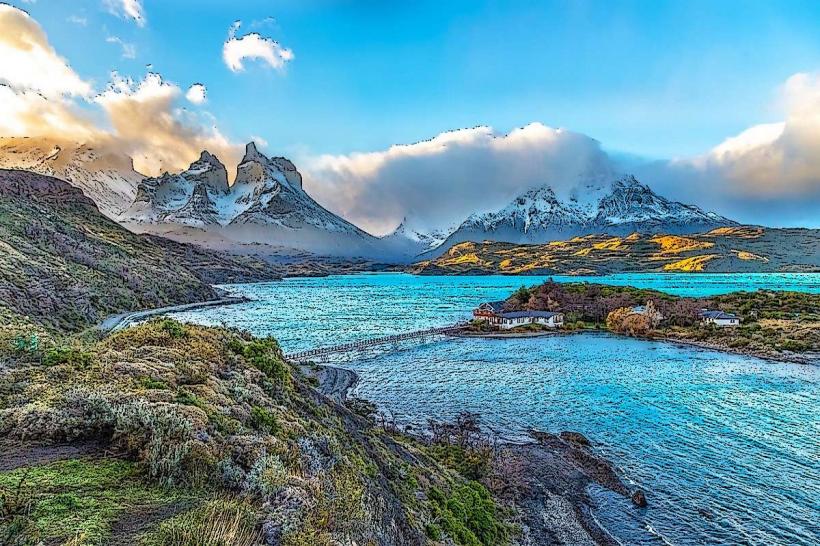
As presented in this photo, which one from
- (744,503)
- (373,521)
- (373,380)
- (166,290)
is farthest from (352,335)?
(373,521)

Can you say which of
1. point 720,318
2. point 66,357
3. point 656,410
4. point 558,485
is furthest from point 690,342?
point 66,357

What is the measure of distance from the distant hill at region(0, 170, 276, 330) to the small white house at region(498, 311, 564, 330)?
5875cm

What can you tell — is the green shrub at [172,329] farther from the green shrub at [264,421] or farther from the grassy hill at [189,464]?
the green shrub at [264,421]

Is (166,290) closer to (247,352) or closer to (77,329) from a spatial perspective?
(77,329)

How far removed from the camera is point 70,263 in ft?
229

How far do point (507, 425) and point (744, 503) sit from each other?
1292cm

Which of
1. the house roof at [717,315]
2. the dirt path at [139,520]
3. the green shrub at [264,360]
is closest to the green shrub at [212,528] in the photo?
the dirt path at [139,520]

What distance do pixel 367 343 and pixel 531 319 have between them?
110 ft

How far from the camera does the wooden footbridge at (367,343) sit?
54625mm

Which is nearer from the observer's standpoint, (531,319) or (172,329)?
(172,329)

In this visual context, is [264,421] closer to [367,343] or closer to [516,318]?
[367,343]

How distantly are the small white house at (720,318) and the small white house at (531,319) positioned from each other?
71.8ft

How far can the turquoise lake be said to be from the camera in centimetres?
1912

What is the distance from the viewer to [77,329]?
4688 cm
